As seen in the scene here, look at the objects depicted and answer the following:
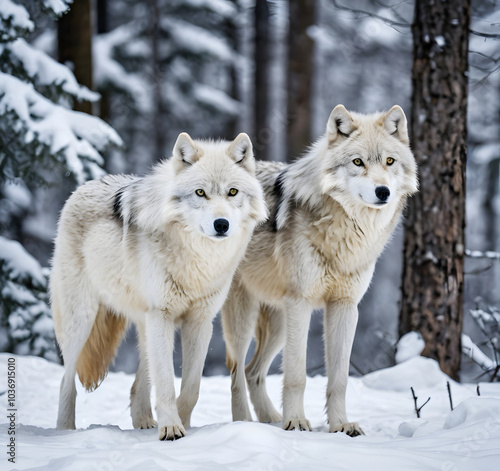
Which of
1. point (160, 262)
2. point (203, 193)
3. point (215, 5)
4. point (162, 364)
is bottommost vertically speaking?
point (162, 364)

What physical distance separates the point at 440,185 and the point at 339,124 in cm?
211

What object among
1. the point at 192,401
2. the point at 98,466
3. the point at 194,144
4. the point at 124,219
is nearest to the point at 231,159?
the point at 194,144

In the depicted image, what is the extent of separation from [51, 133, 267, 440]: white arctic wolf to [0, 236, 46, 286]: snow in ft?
8.61

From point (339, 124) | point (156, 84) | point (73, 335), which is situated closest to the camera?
point (339, 124)

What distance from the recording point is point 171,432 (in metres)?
3.79

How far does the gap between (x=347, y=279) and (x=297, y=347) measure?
62 cm

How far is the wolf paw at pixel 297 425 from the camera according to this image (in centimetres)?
427

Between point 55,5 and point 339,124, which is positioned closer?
point 339,124

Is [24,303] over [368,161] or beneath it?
beneath

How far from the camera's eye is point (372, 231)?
4.34 metres

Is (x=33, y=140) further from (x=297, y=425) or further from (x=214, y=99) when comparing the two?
(x=214, y=99)

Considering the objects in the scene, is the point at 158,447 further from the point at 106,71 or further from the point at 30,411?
the point at 106,71

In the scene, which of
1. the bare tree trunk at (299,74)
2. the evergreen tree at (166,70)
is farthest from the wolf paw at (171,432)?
the evergreen tree at (166,70)

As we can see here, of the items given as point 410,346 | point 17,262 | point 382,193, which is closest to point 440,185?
point 410,346
